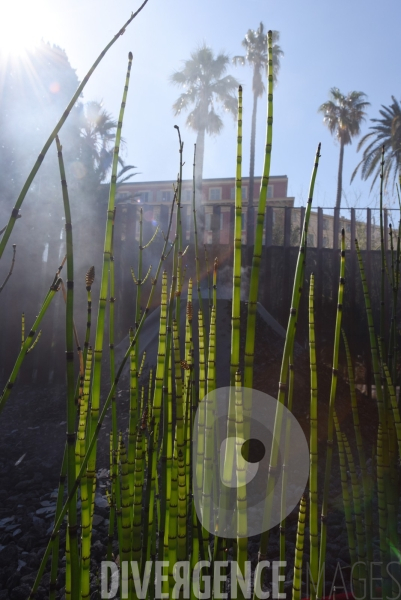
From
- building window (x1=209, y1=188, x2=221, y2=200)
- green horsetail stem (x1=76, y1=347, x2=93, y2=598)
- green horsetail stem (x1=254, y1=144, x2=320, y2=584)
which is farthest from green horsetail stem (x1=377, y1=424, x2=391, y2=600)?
building window (x1=209, y1=188, x2=221, y2=200)

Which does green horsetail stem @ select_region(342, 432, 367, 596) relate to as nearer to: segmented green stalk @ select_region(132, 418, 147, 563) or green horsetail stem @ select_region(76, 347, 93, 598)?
segmented green stalk @ select_region(132, 418, 147, 563)

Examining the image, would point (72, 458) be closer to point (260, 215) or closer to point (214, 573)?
point (214, 573)

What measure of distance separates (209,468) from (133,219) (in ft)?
14.2

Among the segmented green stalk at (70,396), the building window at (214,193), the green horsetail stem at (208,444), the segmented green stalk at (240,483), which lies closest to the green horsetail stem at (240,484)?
the segmented green stalk at (240,483)

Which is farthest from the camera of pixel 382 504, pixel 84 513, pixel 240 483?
pixel 382 504

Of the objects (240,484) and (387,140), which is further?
(387,140)

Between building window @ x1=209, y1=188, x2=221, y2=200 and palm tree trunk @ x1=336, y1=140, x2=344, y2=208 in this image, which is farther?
building window @ x1=209, y1=188, x2=221, y2=200

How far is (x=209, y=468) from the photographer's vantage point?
0.81 metres

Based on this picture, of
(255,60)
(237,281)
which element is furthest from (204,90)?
(237,281)

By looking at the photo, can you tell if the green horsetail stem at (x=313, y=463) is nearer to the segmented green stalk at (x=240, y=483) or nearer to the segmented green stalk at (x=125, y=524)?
the segmented green stalk at (x=240, y=483)

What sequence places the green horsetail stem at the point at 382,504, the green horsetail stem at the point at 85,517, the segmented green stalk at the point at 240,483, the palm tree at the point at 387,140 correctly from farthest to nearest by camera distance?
the palm tree at the point at 387,140, the green horsetail stem at the point at 382,504, the green horsetail stem at the point at 85,517, the segmented green stalk at the point at 240,483

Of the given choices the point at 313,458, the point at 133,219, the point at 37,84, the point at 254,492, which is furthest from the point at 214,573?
the point at 37,84

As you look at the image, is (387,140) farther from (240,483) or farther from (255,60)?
(240,483)

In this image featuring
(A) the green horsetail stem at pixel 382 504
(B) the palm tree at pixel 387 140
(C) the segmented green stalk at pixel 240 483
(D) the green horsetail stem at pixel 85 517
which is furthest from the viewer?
(B) the palm tree at pixel 387 140
